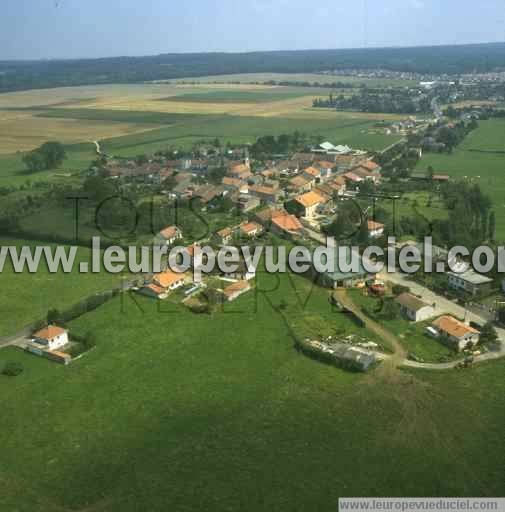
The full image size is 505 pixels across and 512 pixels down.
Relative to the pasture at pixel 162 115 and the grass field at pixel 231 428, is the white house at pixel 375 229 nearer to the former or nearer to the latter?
the grass field at pixel 231 428

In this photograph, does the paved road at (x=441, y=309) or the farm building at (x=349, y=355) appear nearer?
the farm building at (x=349, y=355)

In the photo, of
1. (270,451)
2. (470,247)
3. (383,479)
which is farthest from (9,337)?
(470,247)

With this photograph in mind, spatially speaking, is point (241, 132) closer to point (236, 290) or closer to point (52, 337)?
point (236, 290)

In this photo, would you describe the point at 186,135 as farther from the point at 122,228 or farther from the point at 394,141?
the point at 122,228

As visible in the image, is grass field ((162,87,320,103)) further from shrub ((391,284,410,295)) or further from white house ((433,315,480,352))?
white house ((433,315,480,352))

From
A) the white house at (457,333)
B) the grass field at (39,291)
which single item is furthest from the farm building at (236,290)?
the white house at (457,333)

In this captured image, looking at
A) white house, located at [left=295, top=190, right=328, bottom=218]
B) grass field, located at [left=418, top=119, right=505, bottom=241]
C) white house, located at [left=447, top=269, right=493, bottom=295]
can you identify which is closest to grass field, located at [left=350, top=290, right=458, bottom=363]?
white house, located at [left=447, top=269, right=493, bottom=295]

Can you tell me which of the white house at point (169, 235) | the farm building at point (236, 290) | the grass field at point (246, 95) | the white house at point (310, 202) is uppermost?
the grass field at point (246, 95)

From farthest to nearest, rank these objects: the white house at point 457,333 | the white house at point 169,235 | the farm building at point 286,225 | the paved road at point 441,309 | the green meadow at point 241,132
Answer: the green meadow at point 241,132, the farm building at point 286,225, the white house at point 169,235, the white house at point 457,333, the paved road at point 441,309
